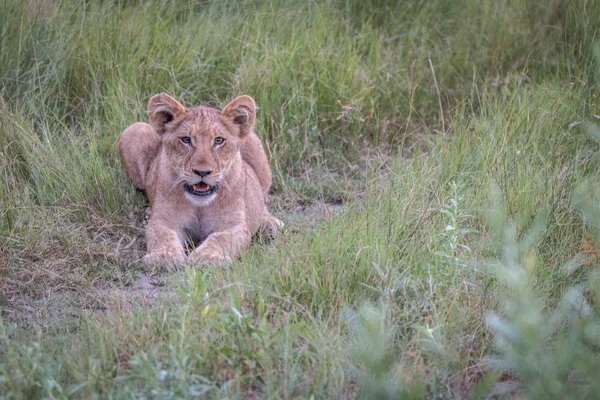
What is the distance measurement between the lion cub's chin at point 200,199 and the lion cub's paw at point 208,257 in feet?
1.57

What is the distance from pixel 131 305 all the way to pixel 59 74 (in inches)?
113

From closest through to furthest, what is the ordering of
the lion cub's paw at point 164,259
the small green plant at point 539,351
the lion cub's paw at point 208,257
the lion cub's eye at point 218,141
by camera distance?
the small green plant at point 539,351 → the lion cub's paw at point 208,257 → the lion cub's paw at point 164,259 → the lion cub's eye at point 218,141

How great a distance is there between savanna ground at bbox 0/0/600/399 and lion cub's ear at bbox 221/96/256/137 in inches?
27.0

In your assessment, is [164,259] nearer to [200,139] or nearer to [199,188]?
[199,188]

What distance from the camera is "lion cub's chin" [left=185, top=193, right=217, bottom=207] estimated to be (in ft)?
18.5

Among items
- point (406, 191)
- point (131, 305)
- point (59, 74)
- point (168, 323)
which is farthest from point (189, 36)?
point (168, 323)

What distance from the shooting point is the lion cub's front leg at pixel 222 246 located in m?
5.06

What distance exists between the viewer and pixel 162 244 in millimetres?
5316

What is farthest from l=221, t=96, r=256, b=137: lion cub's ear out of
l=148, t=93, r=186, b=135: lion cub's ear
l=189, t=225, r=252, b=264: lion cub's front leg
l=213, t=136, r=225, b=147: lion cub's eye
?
l=189, t=225, r=252, b=264: lion cub's front leg

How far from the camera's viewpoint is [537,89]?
6773 millimetres

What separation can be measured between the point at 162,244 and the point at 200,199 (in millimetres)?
452

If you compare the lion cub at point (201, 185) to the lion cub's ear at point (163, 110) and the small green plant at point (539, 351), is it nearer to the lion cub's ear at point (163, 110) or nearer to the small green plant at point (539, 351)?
the lion cub's ear at point (163, 110)

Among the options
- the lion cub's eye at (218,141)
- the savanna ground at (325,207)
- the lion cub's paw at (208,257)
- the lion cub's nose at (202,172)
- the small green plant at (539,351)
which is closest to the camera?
the small green plant at (539,351)

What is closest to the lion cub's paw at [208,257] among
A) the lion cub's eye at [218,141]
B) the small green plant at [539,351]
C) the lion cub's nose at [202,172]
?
the lion cub's nose at [202,172]
